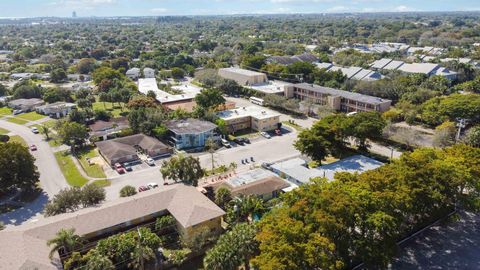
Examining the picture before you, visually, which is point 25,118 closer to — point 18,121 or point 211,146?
point 18,121

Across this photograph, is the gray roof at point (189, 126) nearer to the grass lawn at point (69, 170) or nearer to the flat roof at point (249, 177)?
the flat roof at point (249, 177)

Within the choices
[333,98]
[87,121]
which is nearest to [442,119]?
[333,98]

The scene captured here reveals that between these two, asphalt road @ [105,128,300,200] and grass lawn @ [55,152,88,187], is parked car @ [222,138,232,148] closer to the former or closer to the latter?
asphalt road @ [105,128,300,200]

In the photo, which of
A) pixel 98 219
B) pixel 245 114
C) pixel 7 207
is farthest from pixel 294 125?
pixel 7 207

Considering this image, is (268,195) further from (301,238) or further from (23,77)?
(23,77)

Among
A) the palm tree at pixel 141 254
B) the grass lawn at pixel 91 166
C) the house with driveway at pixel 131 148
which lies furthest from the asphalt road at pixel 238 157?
the palm tree at pixel 141 254
